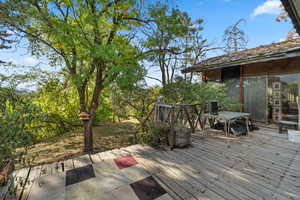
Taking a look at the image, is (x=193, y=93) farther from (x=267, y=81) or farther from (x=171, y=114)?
(x=267, y=81)

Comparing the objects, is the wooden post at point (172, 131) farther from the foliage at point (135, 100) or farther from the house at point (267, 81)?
the house at point (267, 81)

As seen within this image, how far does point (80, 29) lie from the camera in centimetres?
365

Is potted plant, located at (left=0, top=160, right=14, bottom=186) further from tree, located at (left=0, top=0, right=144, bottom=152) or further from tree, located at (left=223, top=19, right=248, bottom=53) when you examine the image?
tree, located at (left=223, top=19, right=248, bottom=53)

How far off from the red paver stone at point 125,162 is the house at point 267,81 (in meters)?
5.34

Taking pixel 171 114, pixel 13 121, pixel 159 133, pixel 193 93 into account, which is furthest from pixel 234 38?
pixel 13 121

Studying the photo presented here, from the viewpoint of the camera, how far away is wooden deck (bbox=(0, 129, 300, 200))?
186 cm

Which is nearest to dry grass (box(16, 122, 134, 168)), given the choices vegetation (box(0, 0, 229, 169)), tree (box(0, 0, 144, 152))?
vegetation (box(0, 0, 229, 169))

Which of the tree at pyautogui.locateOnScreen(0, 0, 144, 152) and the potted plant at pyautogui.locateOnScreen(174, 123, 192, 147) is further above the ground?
the tree at pyautogui.locateOnScreen(0, 0, 144, 152)

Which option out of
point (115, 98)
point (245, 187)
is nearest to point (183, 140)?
point (245, 187)

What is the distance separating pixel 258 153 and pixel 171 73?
23.6 ft

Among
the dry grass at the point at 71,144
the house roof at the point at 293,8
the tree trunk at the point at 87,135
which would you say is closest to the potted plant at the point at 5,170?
the dry grass at the point at 71,144

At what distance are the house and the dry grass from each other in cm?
533

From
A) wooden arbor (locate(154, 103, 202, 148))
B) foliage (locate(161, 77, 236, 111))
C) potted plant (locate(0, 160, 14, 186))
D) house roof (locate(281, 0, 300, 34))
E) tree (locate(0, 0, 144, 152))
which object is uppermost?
tree (locate(0, 0, 144, 152))

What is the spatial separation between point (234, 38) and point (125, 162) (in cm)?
1132
